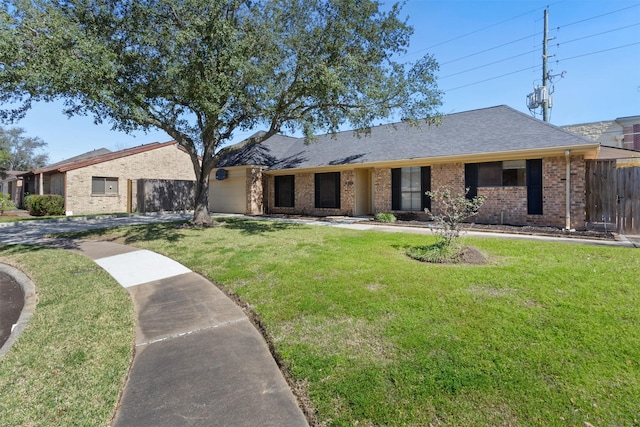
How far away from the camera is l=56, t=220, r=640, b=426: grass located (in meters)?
2.51

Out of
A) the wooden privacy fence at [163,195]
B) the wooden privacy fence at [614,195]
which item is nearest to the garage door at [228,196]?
the wooden privacy fence at [163,195]

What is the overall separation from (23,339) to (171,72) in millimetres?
7058

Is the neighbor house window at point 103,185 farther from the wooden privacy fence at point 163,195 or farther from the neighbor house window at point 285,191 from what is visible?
the neighbor house window at point 285,191

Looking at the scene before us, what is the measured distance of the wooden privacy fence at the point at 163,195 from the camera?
848 inches

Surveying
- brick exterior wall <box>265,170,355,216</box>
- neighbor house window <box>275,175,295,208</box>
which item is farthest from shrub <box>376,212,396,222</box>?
neighbor house window <box>275,175,295,208</box>

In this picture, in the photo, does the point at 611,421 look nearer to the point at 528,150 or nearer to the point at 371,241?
the point at 371,241

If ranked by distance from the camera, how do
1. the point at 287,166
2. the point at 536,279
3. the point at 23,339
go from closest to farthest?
the point at 23,339 < the point at 536,279 < the point at 287,166

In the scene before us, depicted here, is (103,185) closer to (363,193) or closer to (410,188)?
(363,193)

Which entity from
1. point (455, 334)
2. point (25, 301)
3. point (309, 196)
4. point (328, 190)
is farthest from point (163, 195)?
point (455, 334)

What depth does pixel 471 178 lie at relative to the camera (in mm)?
12688

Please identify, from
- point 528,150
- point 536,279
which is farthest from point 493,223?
point 536,279

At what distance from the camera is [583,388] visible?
2.62 m

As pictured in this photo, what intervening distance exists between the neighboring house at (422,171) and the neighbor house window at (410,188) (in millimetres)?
44

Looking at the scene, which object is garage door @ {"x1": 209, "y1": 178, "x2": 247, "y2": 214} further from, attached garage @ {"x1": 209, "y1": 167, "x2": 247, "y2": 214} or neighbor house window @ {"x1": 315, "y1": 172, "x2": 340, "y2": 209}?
neighbor house window @ {"x1": 315, "y1": 172, "x2": 340, "y2": 209}
